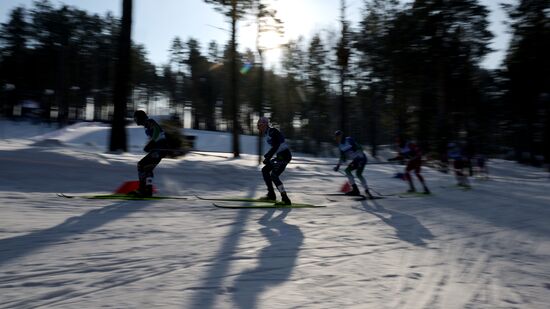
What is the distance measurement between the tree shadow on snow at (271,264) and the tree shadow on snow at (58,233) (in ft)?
8.01

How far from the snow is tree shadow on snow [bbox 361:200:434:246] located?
25mm

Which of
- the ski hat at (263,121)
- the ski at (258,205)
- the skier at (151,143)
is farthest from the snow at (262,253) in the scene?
the ski hat at (263,121)

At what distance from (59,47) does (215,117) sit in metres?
25.5

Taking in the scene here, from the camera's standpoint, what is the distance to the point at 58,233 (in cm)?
670

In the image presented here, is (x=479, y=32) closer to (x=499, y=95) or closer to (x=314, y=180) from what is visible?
(x=499, y=95)

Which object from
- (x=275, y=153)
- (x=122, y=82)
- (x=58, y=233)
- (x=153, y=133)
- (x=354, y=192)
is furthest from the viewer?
(x=122, y=82)

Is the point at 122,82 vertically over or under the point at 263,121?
over

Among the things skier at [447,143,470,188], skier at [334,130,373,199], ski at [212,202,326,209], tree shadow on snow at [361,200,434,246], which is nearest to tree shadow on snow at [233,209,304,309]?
tree shadow on snow at [361,200,434,246]

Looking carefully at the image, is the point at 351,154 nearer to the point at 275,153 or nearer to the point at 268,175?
the point at 268,175

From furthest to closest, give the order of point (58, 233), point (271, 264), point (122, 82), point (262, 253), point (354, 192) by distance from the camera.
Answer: point (122, 82), point (354, 192), point (58, 233), point (262, 253), point (271, 264)

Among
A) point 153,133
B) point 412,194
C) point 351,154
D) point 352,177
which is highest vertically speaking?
point 153,133

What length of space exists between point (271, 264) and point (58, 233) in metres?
2.99

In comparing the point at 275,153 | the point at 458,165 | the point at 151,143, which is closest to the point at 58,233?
the point at 151,143

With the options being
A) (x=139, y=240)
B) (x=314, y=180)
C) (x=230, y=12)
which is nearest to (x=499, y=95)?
(x=230, y=12)
